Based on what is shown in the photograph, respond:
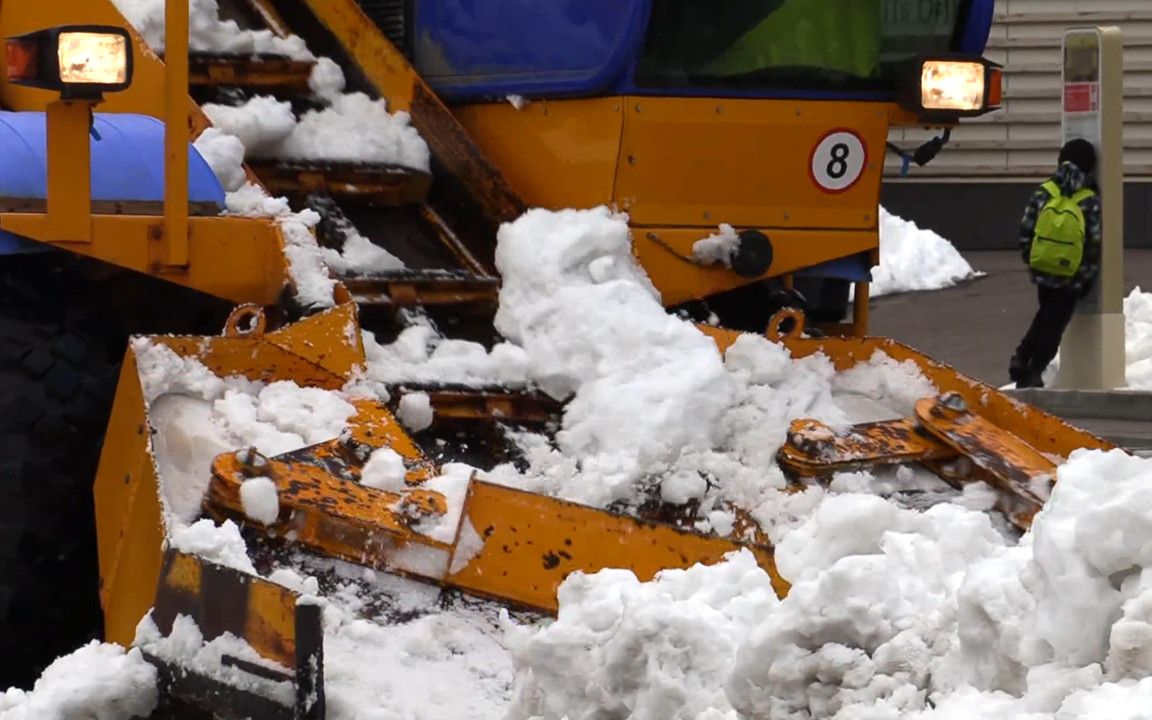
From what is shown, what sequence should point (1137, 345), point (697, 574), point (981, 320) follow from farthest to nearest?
1. point (981, 320)
2. point (1137, 345)
3. point (697, 574)

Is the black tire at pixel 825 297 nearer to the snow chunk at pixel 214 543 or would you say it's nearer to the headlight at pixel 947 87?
the headlight at pixel 947 87

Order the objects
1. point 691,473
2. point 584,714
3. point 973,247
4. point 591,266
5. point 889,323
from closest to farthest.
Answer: point 584,714 → point 691,473 → point 591,266 → point 889,323 → point 973,247

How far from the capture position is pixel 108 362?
4.22 m

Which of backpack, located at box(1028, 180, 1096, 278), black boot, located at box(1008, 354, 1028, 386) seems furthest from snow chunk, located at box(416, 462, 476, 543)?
black boot, located at box(1008, 354, 1028, 386)

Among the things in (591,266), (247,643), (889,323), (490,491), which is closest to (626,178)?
(591,266)

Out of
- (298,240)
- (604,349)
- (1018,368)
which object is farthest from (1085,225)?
(298,240)

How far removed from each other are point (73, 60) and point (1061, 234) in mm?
6763

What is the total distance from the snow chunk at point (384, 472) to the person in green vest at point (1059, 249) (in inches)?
257

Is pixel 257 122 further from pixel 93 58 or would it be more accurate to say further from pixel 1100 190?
pixel 1100 190

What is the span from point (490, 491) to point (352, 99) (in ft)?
5.45

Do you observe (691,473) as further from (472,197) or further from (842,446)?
(472,197)

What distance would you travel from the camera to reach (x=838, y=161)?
498 centimetres

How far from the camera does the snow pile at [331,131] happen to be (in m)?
4.79

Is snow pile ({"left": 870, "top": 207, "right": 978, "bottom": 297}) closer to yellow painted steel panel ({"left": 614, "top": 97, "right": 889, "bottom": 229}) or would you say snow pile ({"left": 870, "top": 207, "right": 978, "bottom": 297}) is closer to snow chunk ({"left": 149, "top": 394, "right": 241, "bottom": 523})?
yellow painted steel panel ({"left": 614, "top": 97, "right": 889, "bottom": 229})
